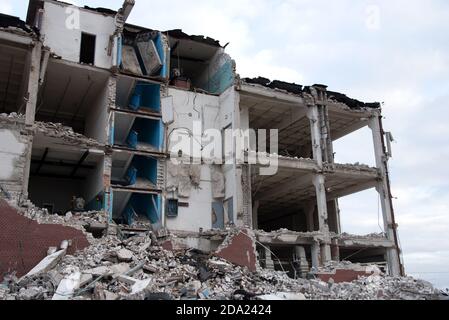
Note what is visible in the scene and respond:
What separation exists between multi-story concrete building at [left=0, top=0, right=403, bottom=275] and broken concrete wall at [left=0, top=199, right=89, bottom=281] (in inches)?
229

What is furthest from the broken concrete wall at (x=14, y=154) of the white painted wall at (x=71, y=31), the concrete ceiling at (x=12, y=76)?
the white painted wall at (x=71, y=31)

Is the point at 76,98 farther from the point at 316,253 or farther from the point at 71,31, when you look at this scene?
the point at 316,253

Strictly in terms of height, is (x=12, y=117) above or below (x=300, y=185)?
above

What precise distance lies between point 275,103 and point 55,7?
43.2ft

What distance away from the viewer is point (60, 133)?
2309 cm

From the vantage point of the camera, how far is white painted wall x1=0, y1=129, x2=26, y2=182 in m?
20.4

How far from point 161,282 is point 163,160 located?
1150cm

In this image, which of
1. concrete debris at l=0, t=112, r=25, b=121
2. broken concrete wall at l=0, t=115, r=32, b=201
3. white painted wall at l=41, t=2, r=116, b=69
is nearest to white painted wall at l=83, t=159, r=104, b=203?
broken concrete wall at l=0, t=115, r=32, b=201

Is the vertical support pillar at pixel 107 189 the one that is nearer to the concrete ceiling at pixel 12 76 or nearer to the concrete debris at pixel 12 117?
the concrete debris at pixel 12 117

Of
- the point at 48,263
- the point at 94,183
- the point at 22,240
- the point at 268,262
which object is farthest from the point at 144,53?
the point at 48,263

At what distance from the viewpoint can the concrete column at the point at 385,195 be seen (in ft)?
92.3

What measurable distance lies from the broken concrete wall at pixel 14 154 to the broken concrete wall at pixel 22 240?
Answer: 3.51m
